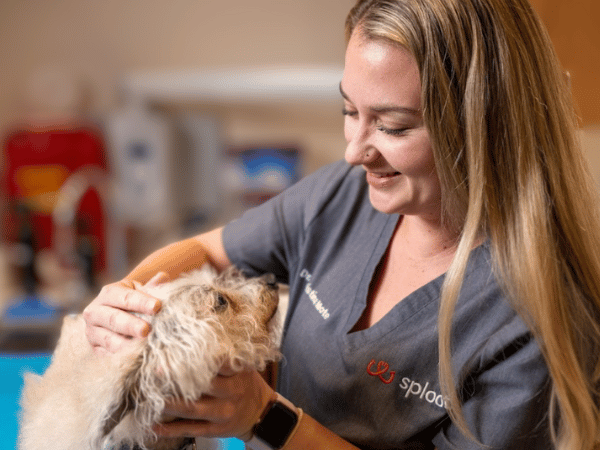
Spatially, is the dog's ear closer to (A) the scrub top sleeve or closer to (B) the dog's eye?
(B) the dog's eye

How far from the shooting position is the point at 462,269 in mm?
923

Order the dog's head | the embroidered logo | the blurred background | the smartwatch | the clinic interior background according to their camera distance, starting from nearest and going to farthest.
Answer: the dog's head, the smartwatch, the embroidered logo, the blurred background, the clinic interior background

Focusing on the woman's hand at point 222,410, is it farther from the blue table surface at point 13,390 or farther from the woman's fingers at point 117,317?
the blue table surface at point 13,390

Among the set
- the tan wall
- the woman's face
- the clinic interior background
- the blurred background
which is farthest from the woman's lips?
the tan wall

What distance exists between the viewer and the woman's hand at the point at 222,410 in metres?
0.75

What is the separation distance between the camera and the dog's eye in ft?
2.95

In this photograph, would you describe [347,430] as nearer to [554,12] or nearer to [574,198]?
[574,198]

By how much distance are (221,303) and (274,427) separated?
212 millimetres

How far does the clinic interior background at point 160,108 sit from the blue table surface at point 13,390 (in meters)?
1.64

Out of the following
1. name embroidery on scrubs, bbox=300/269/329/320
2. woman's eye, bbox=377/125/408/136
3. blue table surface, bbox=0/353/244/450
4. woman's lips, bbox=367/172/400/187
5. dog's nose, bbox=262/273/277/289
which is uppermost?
woman's eye, bbox=377/125/408/136

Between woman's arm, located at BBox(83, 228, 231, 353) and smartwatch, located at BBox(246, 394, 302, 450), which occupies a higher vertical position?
woman's arm, located at BBox(83, 228, 231, 353)

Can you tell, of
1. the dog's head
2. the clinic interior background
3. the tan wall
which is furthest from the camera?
the tan wall

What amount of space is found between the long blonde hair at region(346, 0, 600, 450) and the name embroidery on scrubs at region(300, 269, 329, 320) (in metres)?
0.26

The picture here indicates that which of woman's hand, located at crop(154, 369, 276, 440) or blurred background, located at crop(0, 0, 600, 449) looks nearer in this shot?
woman's hand, located at crop(154, 369, 276, 440)
